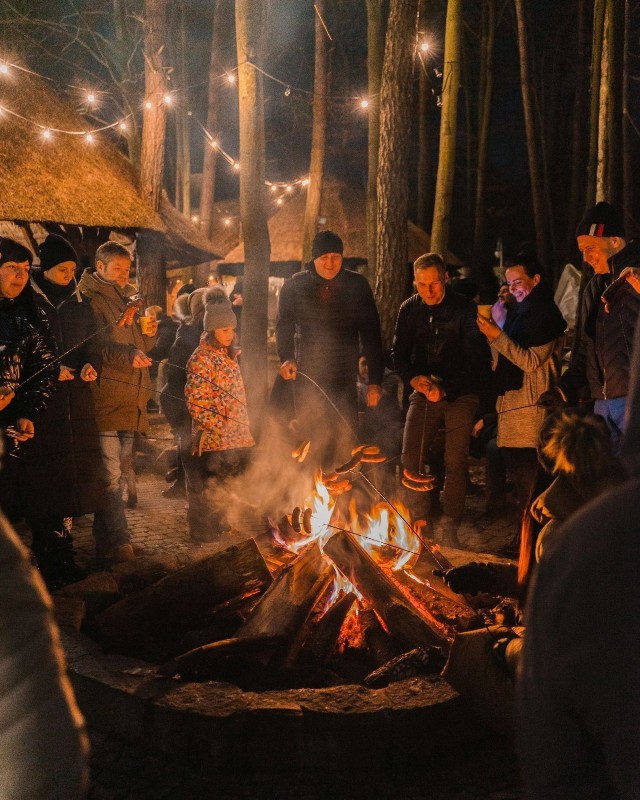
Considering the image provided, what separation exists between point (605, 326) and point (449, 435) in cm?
164

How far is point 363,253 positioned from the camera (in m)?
26.6

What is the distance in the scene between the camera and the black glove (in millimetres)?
6277

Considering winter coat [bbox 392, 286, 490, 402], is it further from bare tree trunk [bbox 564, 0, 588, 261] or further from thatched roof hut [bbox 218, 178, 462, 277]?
bare tree trunk [bbox 564, 0, 588, 261]

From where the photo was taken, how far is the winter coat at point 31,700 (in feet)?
4.71

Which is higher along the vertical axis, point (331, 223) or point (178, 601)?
point (331, 223)

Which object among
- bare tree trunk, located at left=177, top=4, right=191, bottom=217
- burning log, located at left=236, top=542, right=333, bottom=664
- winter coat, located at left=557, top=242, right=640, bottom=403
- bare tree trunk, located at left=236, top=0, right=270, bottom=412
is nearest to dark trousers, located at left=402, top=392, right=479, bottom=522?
winter coat, located at left=557, top=242, right=640, bottom=403

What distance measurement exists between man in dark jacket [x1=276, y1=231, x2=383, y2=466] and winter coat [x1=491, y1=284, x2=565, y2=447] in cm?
133

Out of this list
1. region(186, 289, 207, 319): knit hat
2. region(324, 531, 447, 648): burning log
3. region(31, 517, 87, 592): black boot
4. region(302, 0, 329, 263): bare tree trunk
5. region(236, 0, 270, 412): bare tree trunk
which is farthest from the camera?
region(302, 0, 329, 263): bare tree trunk

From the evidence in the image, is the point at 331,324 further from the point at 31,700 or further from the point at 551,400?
the point at 31,700

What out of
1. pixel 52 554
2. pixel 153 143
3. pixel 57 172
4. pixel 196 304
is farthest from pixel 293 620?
pixel 153 143

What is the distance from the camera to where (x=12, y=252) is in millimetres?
5379

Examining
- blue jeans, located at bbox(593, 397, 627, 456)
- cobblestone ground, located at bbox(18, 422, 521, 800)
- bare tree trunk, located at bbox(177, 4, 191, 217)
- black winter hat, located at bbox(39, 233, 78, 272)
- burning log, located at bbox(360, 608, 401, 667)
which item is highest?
bare tree trunk, located at bbox(177, 4, 191, 217)

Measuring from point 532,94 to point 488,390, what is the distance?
57.3ft

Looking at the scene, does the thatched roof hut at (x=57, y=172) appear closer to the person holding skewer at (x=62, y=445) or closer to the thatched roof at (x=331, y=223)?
the person holding skewer at (x=62, y=445)
